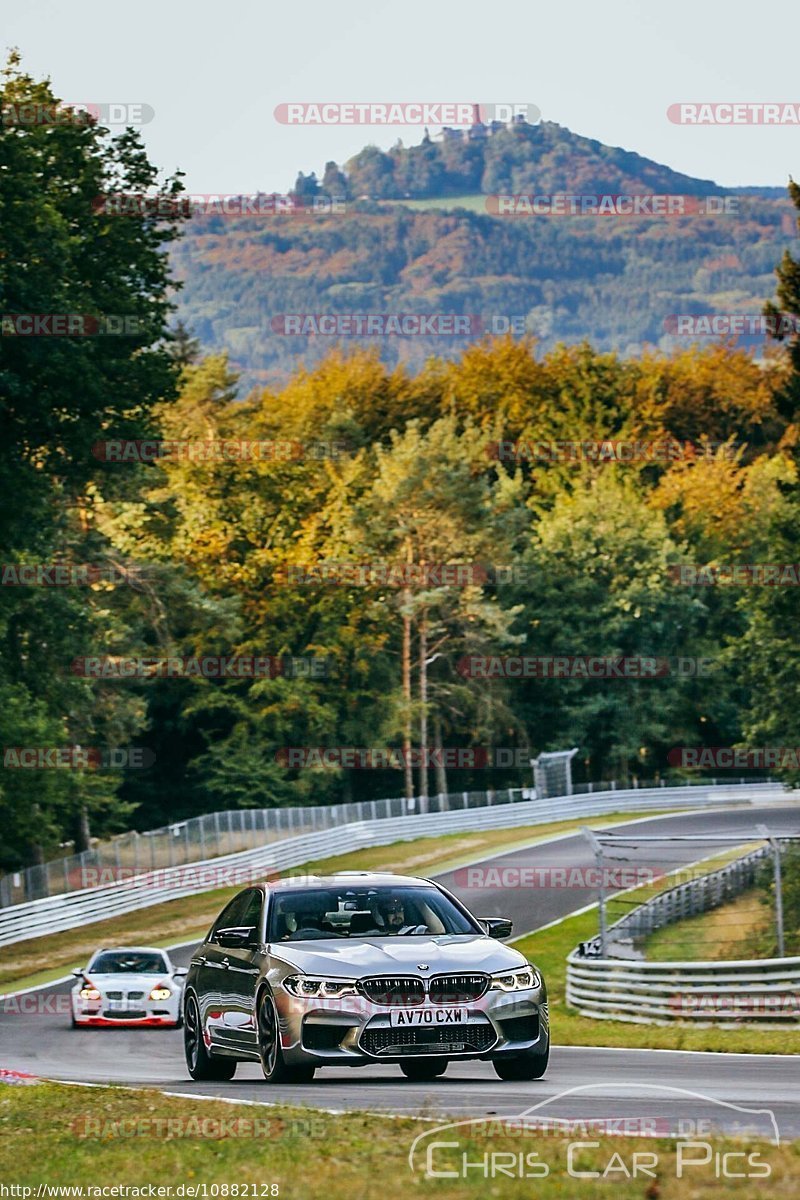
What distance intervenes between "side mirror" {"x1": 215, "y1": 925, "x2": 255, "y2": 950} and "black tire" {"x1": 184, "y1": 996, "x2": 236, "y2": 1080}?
0.98 m

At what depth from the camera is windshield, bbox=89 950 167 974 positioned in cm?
2753

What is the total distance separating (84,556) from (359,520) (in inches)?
845

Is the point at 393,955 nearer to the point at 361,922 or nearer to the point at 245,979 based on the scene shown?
the point at 361,922

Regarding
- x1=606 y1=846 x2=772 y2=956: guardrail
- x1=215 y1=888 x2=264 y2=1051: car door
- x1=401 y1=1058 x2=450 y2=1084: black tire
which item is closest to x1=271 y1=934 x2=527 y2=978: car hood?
x1=215 y1=888 x2=264 y2=1051: car door

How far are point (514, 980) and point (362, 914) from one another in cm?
144

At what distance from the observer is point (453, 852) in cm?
6234

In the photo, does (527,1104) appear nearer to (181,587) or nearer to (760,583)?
(760,583)

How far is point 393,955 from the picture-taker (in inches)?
520

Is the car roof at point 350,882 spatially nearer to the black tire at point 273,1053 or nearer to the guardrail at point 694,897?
the black tire at point 273,1053

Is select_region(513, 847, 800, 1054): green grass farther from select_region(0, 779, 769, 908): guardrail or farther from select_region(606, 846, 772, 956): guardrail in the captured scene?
select_region(0, 779, 769, 908): guardrail

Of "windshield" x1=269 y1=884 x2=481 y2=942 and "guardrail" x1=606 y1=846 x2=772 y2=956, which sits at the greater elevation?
"windshield" x1=269 y1=884 x2=481 y2=942

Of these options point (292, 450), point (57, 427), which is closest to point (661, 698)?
point (292, 450)

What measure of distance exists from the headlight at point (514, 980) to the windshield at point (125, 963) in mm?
15090

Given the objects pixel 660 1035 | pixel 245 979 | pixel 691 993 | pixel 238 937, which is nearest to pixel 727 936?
pixel 691 993
